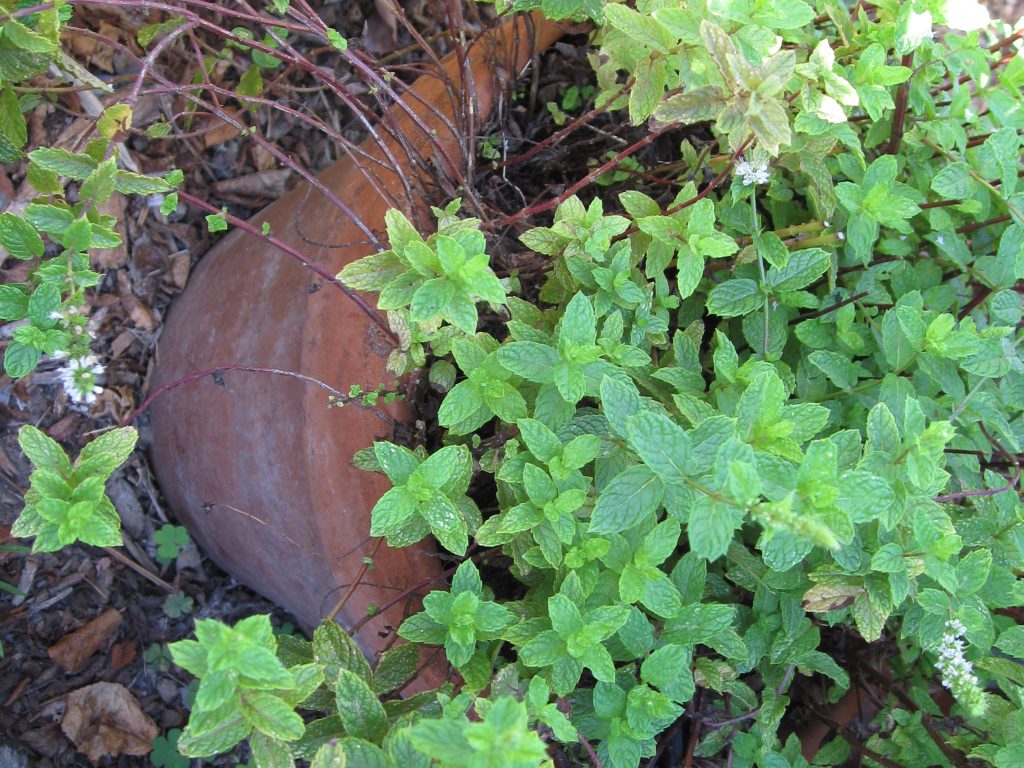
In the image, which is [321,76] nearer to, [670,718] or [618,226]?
[618,226]

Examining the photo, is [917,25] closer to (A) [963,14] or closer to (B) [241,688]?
(A) [963,14]

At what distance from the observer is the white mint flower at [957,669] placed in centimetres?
120

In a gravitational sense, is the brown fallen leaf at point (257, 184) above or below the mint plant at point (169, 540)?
above

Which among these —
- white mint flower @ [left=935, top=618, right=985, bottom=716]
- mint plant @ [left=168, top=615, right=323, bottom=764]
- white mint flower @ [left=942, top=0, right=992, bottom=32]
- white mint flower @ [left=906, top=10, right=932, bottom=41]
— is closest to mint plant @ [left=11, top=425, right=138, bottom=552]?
mint plant @ [left=168, top=615, right=323, bottom=764]

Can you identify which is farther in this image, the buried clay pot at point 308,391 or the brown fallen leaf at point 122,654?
the brown fallen leaf at point 122,654

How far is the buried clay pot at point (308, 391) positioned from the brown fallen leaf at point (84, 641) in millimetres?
312

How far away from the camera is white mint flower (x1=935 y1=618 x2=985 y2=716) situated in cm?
120

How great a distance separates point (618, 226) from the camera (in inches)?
50.1

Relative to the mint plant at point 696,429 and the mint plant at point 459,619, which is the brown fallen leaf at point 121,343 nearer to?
the mint plant at point 696,429

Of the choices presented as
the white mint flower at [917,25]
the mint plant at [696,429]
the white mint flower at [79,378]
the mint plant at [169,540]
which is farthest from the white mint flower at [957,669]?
the mint plant at [169,540]

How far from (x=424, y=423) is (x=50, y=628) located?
1.08 meters

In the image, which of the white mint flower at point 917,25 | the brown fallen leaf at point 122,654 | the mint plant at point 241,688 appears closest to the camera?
the mint plant at point 241,688

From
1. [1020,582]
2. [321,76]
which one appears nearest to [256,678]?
[321,76]

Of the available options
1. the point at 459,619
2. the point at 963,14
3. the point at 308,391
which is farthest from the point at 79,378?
the point at 963,14
